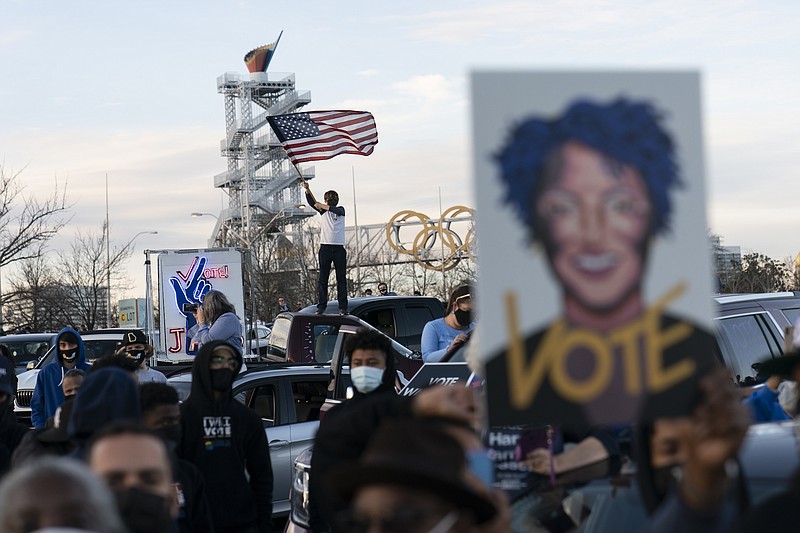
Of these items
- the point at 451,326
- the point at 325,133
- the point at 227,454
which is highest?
the point at 325,133

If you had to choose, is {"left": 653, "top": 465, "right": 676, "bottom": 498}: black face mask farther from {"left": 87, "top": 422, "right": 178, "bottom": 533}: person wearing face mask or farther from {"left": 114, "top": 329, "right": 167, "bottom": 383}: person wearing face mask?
{"left": 114, "top": 329, "right": 167, "bottom": 383}: person wearing face mask

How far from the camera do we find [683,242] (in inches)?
129

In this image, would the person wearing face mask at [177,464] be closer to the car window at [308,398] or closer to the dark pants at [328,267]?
the car window at [308,398]

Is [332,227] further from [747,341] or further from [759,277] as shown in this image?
[759,277]

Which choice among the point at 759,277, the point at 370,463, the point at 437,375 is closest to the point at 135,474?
the point at 370,463

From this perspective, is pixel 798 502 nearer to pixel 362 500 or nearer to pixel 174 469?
pixel 362 500

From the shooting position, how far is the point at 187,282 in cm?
1941

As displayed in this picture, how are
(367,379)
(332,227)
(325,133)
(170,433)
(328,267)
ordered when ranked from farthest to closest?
(325,133), (328,267), (332,227), (367,379), (170,433)

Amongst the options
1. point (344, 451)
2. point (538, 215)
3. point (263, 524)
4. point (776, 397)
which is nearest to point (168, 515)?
point (344, 451)

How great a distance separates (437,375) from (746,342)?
3.06 meters

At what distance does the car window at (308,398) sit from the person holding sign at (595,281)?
895 centimetres

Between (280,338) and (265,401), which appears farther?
(280,338)

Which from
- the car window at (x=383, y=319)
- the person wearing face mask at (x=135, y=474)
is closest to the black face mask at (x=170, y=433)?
the person wearing face mask at (x=135, y=474)

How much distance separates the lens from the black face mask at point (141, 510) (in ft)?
12.6
